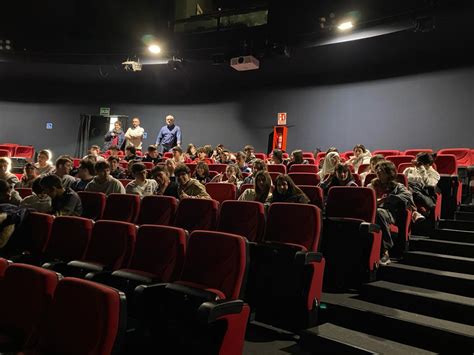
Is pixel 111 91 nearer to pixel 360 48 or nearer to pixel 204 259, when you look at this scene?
pixel 360 48

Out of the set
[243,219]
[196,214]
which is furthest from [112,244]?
[243,219]

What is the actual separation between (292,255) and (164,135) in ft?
12.9

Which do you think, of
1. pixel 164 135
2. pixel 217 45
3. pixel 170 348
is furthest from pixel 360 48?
pixel 170 348

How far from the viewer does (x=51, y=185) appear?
6.98 feet

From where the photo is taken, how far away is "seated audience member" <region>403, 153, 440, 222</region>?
2.37 metres

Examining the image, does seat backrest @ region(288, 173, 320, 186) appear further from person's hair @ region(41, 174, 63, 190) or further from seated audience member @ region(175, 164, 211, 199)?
person's hair @ region(41, 174, 63, 190)

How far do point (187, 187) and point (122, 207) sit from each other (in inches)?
16.4

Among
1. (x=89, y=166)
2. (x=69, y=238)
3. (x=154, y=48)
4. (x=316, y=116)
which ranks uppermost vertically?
(x=154, y=48)

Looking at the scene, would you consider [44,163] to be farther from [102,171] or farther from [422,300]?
[422,300]

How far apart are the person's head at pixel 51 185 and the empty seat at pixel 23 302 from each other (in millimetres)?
1005

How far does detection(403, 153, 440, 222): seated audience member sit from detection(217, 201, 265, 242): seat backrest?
94 centimetres

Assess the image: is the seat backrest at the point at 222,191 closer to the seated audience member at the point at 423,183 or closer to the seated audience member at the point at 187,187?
the seated audience member at the point at 187,187

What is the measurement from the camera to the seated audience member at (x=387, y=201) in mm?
1975

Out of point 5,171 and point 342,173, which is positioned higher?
point 342,173
